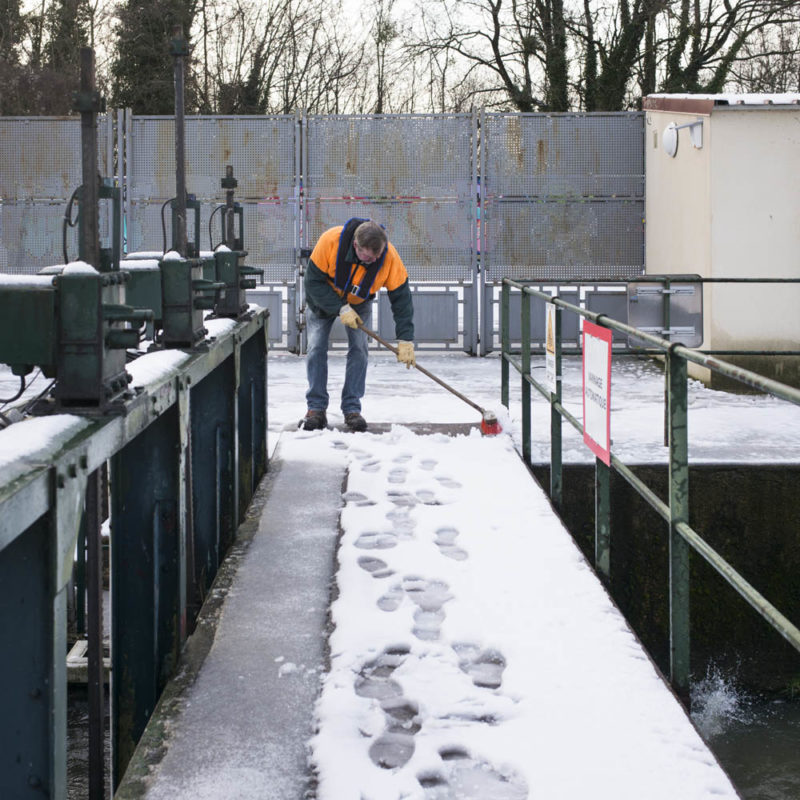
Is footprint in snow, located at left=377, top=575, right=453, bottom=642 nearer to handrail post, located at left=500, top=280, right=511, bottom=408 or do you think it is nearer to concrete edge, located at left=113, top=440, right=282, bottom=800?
concrete edge, located at left=113, top=440, right=282, bottom=800

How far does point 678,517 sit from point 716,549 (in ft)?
12.1

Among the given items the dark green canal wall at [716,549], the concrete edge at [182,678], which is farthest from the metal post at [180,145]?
the dark green canal wall at [716,549]

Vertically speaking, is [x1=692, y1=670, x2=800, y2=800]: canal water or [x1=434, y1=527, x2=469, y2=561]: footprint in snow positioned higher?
[x1=434, y1=527, x2=469, y2=561]: footprint in snow

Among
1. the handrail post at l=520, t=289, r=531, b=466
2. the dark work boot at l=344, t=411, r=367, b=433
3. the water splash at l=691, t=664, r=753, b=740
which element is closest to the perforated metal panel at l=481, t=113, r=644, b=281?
the dark work boot at l=344, t=411, r=367, b=433

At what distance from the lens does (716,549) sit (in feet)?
25.0

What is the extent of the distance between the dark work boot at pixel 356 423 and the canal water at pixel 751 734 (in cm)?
275

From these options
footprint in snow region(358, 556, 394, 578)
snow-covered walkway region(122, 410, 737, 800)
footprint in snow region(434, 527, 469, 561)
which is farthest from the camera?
footprint in snow region(434, 527, 469, 561)

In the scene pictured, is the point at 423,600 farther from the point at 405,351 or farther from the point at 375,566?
the point at 405,351

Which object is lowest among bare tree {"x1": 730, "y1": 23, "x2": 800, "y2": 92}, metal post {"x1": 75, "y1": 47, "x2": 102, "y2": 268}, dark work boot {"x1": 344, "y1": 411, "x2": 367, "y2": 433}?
dark work boot {"x1": 344, "y1": 411, "x2": 367, "y2": 433}

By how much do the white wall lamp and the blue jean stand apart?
14.9 ft

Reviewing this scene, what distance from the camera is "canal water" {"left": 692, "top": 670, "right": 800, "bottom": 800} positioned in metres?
6.44

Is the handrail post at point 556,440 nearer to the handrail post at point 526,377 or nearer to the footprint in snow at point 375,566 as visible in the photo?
the handrail post at point 526,377

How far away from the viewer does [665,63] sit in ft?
70.0

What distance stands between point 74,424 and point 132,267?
5.73ft
